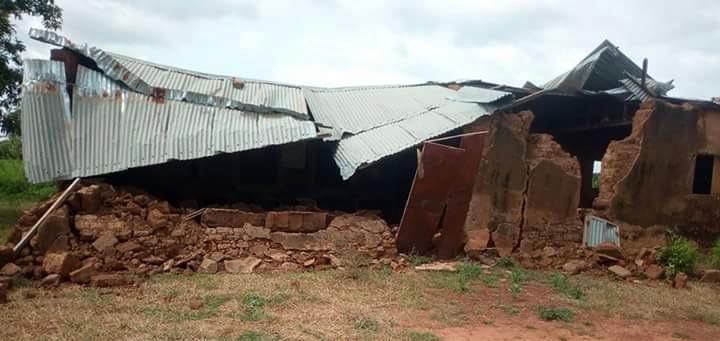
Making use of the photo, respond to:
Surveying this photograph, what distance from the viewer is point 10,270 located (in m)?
6.47

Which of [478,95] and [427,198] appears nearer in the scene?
[427,198]

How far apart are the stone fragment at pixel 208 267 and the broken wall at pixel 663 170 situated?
7038 mm

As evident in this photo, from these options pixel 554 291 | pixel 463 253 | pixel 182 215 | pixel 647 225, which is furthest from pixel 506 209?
pixel 182 215

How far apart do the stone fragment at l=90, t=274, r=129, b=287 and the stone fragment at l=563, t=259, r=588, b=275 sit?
23.3 feet

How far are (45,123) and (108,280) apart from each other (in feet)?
9.53

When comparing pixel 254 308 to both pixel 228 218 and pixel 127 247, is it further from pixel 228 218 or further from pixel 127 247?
pixel 127 247

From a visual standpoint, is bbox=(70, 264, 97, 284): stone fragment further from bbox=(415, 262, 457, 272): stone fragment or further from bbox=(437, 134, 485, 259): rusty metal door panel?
bbox=(437, 134, 485, 259): rusty metal door panel

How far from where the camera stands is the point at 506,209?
932 centimetres

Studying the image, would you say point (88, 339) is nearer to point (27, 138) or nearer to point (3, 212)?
point (27, 138)

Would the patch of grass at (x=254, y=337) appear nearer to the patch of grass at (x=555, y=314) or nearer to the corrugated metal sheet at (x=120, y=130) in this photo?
the patch of grass at (x=555, y=314)

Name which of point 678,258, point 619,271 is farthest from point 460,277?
point 678,258

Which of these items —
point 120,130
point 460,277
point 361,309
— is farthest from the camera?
point 120,130

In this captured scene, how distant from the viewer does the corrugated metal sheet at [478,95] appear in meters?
9.19

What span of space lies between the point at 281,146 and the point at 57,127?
353 cm
